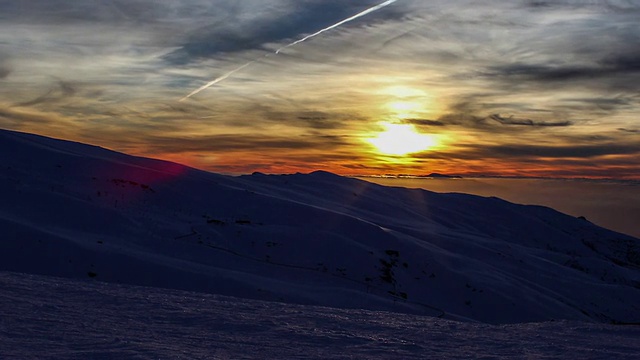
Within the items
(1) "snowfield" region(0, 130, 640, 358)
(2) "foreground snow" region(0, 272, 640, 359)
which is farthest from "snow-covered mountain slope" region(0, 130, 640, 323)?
(2) "foreground snow" region(0, 272, 640, 359)

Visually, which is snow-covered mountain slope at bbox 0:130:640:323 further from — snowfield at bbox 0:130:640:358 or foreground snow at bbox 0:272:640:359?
foreground snow at bbox 0:272:640:359

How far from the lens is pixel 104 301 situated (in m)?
6.82

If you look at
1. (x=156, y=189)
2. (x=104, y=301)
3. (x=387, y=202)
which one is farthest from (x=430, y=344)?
(x=387, y=202)

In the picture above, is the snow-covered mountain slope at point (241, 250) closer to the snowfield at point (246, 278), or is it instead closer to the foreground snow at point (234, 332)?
the snowfield at point (246, 278)

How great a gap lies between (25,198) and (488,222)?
32.3 meters

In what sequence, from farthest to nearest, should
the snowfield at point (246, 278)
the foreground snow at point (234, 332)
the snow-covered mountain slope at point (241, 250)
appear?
the snow-covered mountain slope at point (241, 250), the snowfield at point (246, 278), the foreground snow at point (234, 332)

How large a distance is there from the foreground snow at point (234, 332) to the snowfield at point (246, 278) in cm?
3

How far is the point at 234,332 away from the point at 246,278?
6.21m

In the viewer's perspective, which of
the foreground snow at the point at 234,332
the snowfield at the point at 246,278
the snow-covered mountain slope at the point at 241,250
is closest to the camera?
the foreground snow at the point at 234,332

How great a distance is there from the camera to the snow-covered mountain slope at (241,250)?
1170 centimetres

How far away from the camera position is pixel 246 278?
12.2m

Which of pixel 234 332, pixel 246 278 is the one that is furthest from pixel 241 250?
pixel 234 332

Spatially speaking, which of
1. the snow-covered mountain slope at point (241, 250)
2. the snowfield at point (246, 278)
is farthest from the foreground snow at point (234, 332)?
the snow-covered mountain slope at point (241, 250)

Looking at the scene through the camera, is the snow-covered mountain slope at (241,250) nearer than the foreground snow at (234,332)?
No
